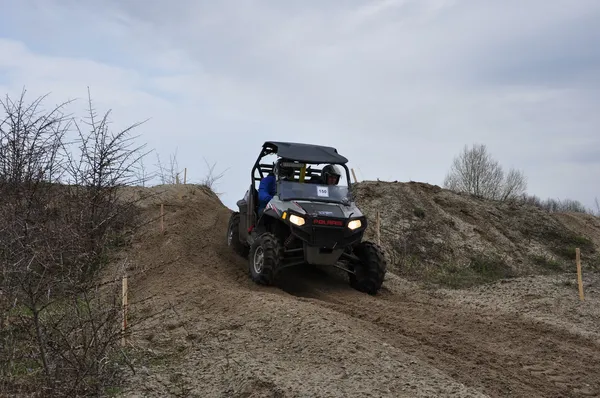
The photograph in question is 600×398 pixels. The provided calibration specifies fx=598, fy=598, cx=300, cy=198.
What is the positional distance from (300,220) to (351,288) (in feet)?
6.39

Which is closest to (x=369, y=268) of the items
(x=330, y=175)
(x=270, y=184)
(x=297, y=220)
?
(x=297, y=220)

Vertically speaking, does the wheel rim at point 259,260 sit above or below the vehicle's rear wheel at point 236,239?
below

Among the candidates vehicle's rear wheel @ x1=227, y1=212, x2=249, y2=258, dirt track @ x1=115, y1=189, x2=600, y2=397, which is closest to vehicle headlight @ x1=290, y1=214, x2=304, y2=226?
dirt track @ x1=115, y1=189, x2=600, y2=397

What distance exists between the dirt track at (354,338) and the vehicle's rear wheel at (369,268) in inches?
10.1

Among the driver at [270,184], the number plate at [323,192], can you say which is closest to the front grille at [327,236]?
the number plate at [323,192]

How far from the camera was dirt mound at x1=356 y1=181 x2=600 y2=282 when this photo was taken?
16.4 metres

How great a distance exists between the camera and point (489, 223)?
2008cm

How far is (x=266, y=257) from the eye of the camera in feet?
32.2

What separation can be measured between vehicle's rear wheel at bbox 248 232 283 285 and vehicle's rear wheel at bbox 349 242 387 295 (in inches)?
62.3

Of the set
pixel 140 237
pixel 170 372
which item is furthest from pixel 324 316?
pixel 140 237

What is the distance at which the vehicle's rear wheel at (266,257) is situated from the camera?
982cm

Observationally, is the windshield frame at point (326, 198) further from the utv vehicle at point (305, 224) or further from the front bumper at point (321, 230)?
the front bumper at point (321, 230)

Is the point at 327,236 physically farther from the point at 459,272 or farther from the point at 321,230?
the point at 459,272

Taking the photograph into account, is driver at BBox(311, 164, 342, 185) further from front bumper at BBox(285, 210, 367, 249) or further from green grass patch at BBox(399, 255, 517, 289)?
green grass patch at BBox(399, 255, 517, 289)
